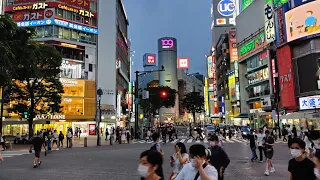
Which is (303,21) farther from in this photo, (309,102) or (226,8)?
(226,8)

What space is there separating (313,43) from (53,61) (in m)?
34.8

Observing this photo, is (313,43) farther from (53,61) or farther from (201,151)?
(201,151)

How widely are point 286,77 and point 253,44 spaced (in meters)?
17.4

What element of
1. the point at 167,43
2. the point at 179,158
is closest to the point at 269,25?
the point at 179,158

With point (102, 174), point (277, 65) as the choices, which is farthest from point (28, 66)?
point (277, 65)

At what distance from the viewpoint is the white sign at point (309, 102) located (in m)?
41.1

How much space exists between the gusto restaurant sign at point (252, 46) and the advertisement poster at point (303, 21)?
12897mm

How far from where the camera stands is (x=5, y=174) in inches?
516

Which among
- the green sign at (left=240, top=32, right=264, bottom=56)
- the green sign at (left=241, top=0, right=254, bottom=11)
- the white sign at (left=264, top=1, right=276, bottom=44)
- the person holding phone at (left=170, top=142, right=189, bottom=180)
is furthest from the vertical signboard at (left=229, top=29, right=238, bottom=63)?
the person holding phone at (left=170, top=142, right=189, bottom=180)

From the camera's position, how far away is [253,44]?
207 feet

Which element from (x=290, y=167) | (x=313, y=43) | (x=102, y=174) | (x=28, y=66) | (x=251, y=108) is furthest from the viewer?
(x=251, y=108)

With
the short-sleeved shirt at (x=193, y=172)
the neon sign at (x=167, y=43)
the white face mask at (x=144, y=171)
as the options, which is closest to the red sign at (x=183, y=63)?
the neon sign at (x=167, y=43)

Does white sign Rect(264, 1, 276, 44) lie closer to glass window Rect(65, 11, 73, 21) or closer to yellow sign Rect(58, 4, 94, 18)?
yellow sign Rect(58, 4, 94, 18)

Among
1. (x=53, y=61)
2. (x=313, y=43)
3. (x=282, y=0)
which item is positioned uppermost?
(x=282, y=0)
